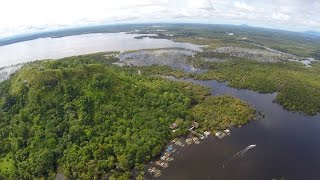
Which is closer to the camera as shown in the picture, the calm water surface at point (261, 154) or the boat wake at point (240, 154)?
the calm water surface at point (261, 154)

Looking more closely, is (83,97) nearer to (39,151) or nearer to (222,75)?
(39,151)

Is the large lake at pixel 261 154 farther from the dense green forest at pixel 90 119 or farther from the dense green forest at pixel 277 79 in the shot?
the dense green forest at pixel 277 79

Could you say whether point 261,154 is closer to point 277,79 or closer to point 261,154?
point 261,154

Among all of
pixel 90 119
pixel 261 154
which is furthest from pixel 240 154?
pixel 90 119

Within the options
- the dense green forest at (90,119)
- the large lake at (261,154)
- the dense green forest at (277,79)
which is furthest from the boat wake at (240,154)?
the dense green forest at (277,79)

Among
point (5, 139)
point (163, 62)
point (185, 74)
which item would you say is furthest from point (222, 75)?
point (5, 139)

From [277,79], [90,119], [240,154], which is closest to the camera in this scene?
[240,154]
